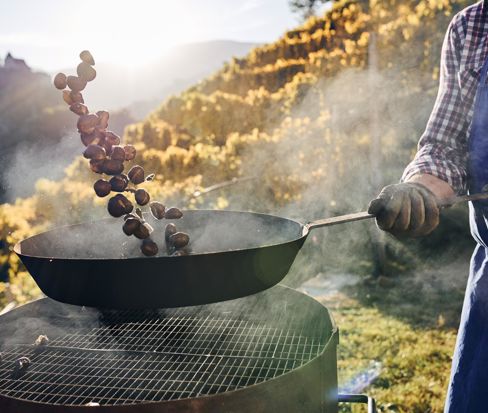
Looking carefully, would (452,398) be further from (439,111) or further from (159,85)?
(159,85)

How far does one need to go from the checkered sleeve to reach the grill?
2.69 ft

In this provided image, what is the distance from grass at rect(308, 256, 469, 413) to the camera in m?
3.88

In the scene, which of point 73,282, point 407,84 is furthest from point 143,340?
point 407,84

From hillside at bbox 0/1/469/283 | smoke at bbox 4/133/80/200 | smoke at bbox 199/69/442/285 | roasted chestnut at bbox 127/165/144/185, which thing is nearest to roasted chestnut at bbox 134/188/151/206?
roasted chestnut at bbox 127/165/144/185

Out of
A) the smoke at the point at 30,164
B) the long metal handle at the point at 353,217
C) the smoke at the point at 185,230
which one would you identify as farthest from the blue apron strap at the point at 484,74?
the smoke at the point at 30,164

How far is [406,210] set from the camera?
1.66 metres

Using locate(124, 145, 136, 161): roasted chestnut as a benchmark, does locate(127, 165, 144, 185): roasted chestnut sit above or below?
below

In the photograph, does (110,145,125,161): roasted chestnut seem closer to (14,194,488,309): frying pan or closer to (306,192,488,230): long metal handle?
(14,194,488,309): frying pan

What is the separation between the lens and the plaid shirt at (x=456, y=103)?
1.88 m

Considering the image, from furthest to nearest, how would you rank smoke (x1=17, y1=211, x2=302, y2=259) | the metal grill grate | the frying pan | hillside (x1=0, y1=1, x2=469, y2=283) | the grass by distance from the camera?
hillside (x1=0, y1=1, x2=469, y2=283) < the grass < smoke (x1=17, y1=211, x2=302, y2=259) < the metal grill grate < the frying pan

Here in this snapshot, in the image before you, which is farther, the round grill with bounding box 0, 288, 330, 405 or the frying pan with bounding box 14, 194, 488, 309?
the round grill with bounding box 0, 288, 330, 405

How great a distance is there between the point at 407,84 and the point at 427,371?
4439 millimetres

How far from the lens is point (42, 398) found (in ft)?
5.57

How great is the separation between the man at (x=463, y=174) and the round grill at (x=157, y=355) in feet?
1.97
